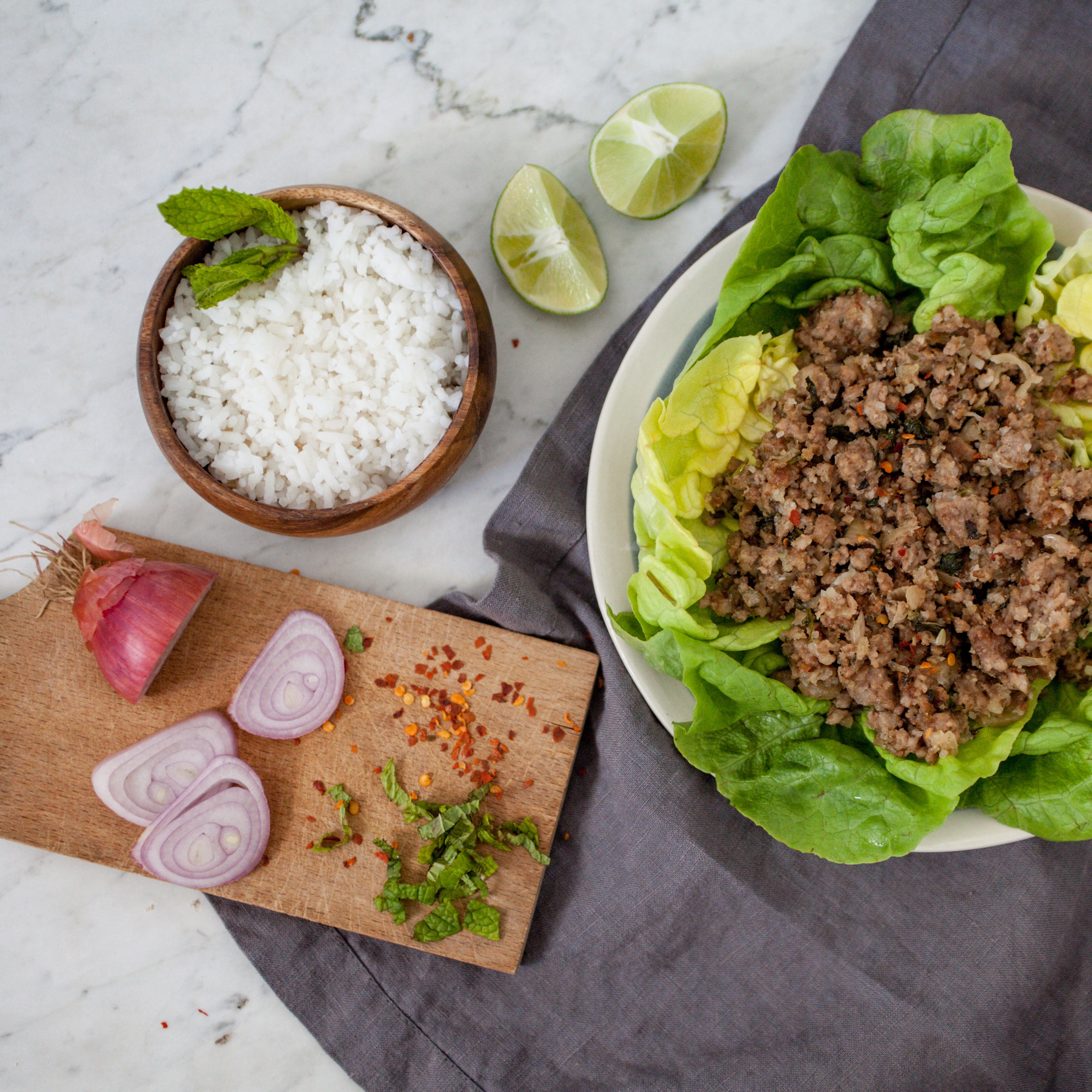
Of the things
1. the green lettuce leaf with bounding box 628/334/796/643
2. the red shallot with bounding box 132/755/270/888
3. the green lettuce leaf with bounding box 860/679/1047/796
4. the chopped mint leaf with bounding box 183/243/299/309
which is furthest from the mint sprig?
the green lettuce leaf with bounding box 860/679/1047/796

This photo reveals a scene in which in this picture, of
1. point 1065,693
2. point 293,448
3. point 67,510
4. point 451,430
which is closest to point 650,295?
point 451,430

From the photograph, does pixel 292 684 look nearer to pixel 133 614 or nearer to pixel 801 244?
pixel 133 614

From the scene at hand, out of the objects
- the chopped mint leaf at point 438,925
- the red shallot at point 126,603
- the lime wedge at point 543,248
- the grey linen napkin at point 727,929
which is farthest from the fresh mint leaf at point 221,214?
the chopped mint leaf at point 438,925

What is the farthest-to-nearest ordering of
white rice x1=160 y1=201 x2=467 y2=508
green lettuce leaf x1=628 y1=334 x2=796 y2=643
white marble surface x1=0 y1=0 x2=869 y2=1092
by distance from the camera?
white marble surface x1=0 y1=0 x2=869 y2=1092
white rice x1=160 y1=201 x2=467 y2=508
green lettuce leaf x1=628 y1=334 x2=796 y2=643

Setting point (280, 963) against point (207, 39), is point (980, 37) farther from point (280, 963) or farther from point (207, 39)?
point (280, 963)

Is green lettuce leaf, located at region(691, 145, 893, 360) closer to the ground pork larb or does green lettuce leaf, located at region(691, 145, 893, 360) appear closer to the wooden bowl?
the ground pork larb

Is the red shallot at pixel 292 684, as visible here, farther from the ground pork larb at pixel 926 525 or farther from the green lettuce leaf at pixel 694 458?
the ground pork larb at pixel 926 525
